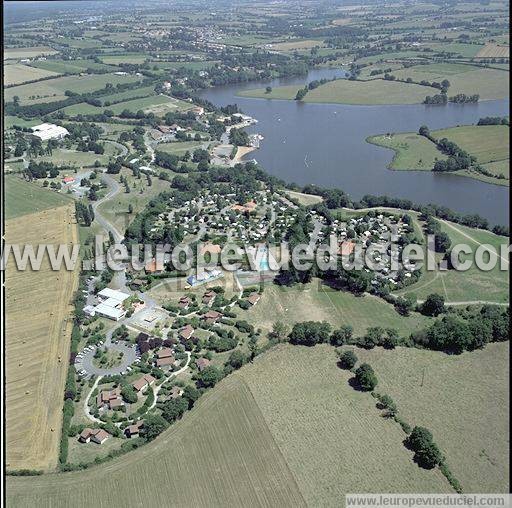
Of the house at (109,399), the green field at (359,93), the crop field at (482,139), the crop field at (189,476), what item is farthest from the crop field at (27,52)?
the crop field at (189,476)

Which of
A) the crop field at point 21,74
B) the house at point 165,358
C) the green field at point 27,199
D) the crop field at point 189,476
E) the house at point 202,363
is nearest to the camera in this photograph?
the crop field at point 189,476

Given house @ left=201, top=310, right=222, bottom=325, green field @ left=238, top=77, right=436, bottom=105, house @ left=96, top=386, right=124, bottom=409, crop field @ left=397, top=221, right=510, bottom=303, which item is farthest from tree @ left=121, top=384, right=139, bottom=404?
green field @ left=238, top=77, right=436, bottom=105

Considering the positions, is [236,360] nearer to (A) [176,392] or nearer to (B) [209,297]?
(A) [176,392]

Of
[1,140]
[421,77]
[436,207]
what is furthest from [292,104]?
[1,140]

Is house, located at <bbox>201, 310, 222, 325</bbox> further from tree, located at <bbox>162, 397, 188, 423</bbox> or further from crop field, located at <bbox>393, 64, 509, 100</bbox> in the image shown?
crop field, located at <bbox>393, 64, 509, 100</bbox>

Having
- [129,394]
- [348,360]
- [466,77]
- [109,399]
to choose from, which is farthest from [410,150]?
[109,399]

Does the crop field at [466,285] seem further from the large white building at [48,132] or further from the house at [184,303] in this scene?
the large white building at [48,132]

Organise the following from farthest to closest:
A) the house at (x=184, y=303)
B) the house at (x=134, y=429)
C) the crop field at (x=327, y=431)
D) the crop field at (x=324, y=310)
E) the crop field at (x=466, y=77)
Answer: the crop field at (x=466, y=77)
the house at (x=184, y=303)
the crop field at (x=324, y=310)
the house at (x=134, y=429)
the crop field at (x=327, y=431)
